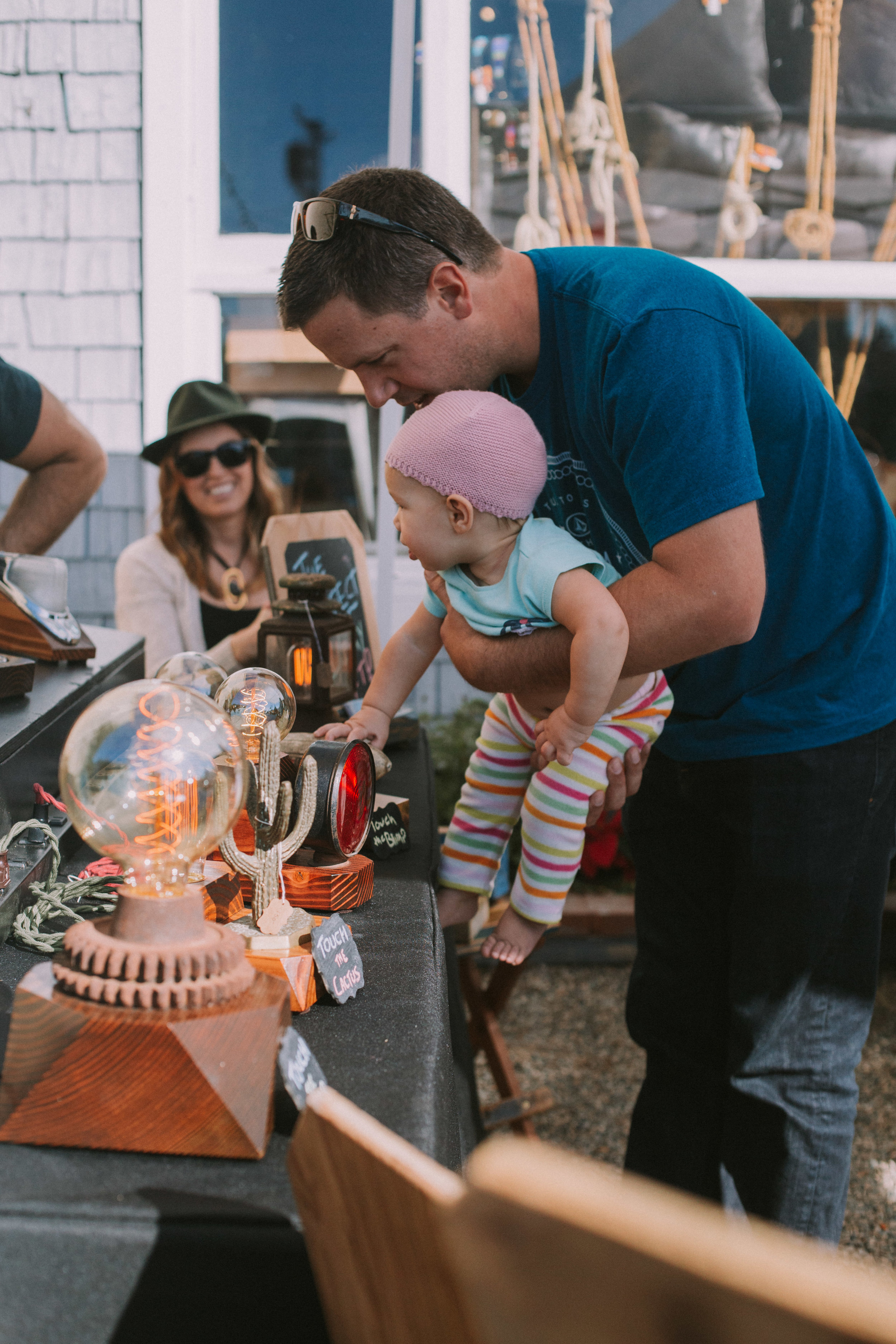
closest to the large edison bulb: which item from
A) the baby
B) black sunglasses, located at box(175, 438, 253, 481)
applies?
Result: the baby

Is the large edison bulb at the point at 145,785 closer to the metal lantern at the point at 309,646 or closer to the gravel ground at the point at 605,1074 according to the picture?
the metal lantern at the point at 309,646

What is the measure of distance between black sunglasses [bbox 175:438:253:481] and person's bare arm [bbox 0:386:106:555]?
227 mm

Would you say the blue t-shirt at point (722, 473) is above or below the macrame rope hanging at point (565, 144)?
below

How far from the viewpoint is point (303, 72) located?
13.9ft

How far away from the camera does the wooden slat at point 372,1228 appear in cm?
48

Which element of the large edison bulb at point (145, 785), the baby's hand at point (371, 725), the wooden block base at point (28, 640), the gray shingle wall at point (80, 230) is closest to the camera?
the large edison bulb at point (145, 785)

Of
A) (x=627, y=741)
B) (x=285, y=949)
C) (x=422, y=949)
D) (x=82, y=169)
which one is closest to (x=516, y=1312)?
(x=285, y=949)

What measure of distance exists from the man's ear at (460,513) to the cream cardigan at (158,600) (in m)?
1.72

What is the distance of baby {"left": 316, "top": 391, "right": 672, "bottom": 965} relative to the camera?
141 cm

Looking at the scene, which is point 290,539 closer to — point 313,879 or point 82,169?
point 313,879

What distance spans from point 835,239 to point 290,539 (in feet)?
10.2

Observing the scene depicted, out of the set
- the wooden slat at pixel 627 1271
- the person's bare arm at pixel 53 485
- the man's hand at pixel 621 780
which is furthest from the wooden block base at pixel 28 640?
the wooden slat at pixel 627 1271

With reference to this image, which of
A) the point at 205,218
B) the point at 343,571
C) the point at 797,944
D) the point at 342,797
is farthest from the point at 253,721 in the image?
the point at 205,218

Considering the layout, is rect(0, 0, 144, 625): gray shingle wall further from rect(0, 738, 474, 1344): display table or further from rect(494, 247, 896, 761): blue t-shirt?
rect(0, 738, 474, 1344): display table
